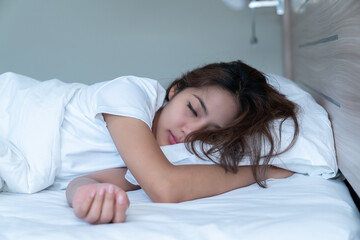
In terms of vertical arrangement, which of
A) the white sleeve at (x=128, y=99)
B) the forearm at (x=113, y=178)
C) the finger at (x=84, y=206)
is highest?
the white sleeve at (x=128, y=99)

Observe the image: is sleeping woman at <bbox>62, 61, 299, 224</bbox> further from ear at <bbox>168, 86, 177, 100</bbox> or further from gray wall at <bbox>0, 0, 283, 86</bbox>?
gray wall at <bbox>0, 0, 283, 86</bbox>

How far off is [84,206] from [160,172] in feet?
0.74

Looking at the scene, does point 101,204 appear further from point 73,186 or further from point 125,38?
point 125,38

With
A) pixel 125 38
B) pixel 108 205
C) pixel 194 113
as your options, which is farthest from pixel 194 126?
pixel 125 38

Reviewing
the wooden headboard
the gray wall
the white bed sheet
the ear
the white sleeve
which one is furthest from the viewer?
the gray wall

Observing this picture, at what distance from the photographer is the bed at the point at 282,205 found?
2.20ft

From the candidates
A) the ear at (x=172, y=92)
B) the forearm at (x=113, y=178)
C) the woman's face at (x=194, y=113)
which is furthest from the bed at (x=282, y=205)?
the ear at (x=172, y=92)

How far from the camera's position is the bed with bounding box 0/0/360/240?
26.4 inches

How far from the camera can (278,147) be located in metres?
1.04

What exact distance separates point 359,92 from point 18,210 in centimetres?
75

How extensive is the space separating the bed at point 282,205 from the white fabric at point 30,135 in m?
0.05

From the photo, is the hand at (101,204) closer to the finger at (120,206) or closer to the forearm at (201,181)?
the finger at (120,206)

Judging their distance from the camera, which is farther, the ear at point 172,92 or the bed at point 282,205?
the ear at point 172,92

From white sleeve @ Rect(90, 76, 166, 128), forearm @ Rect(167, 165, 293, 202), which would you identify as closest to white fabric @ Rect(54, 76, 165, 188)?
white sleeve @ Rect(90, 76, 166, 128)
